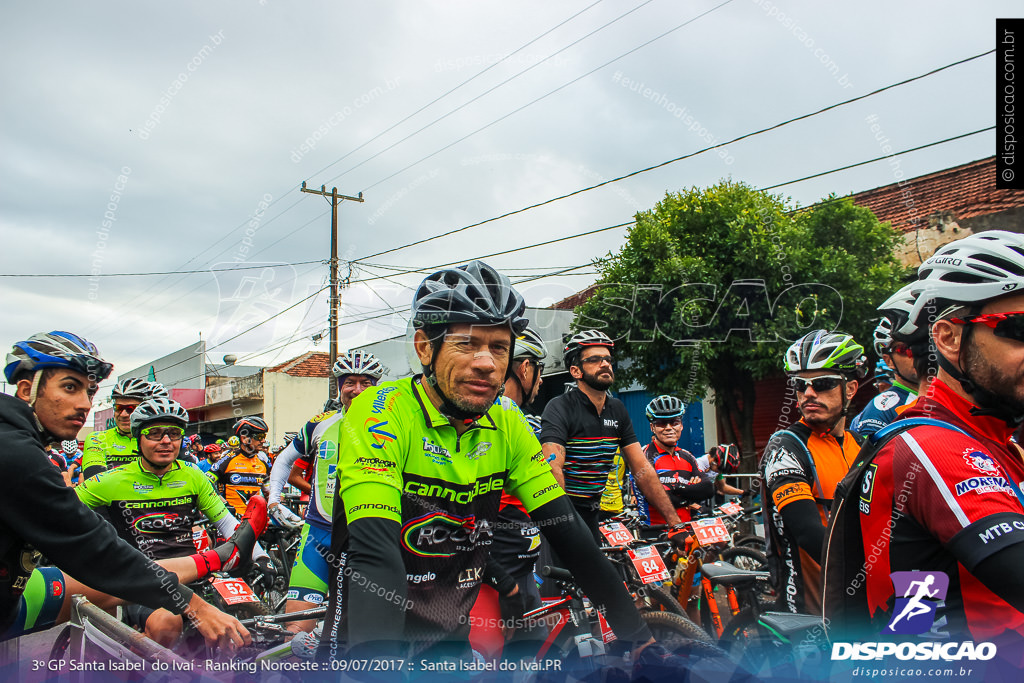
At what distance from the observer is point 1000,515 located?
1755mm

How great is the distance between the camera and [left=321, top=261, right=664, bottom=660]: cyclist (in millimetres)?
2371

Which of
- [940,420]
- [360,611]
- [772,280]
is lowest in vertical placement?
[360,611]

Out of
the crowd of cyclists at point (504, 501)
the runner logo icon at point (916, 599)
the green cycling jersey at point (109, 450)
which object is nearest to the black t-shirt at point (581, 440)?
the crowd of cyclists at point (504, 501)

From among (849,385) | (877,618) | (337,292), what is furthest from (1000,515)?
(337,292)

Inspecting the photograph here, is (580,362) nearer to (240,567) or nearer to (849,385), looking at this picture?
(849,385)

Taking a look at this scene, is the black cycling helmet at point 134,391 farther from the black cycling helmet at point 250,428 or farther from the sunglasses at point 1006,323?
the sunglasses at point 1006,323

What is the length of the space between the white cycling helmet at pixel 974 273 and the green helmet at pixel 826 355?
6.46 feet

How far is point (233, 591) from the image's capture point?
13.7 feet

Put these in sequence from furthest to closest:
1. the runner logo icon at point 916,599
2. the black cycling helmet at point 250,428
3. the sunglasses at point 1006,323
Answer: the black cycling helmet at point 250,428
the sunglasses at point 1006,323
the runner logo icon at point 916,599

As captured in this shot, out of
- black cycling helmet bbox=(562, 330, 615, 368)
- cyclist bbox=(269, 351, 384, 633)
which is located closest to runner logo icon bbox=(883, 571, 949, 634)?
cyclist bbox=(269, 351, 384, 633)

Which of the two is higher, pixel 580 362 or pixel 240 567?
pixel 580 362

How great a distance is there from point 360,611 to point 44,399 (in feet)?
6.97

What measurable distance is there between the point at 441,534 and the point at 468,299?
88 centimetres

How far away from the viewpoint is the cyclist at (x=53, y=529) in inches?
95.3
